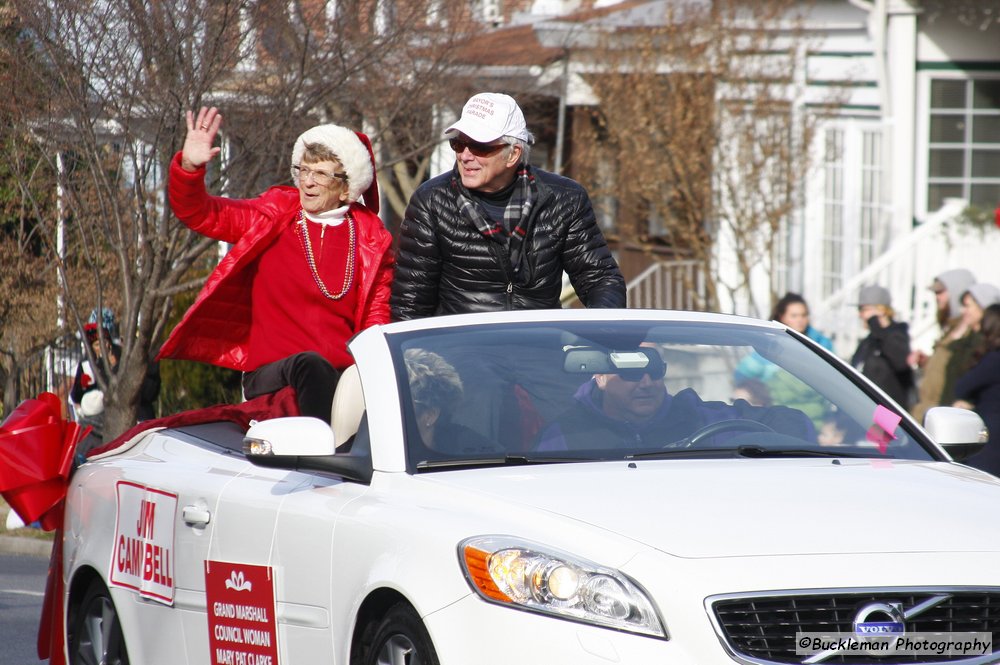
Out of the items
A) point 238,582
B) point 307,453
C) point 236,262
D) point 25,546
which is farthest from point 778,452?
point 25,546

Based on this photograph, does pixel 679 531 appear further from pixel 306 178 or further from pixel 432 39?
pixel 432 39

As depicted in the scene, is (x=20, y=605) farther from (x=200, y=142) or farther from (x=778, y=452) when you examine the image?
(x=778, y=452)

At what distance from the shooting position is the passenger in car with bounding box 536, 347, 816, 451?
16.5ft

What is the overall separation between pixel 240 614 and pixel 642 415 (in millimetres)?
1336

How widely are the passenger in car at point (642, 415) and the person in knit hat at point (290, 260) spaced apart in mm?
1591

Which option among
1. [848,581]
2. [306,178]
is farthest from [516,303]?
[848,581]

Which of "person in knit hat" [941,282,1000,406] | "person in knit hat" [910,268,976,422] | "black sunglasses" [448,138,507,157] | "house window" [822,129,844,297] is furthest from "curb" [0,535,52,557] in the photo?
"house window" [822,129,844,297]

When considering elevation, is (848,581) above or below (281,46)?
below

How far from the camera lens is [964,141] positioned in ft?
66.1

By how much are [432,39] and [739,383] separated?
351 inches

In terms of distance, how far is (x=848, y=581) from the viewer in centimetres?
400

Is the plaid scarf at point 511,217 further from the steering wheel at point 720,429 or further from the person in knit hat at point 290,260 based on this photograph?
the steering wheel at point 720,429

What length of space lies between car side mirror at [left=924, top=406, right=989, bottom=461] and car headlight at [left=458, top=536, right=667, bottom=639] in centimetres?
178

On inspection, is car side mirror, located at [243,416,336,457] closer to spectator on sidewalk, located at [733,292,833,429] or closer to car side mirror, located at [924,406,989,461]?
spectator on sidewalk, located at [733,292,833,429]
